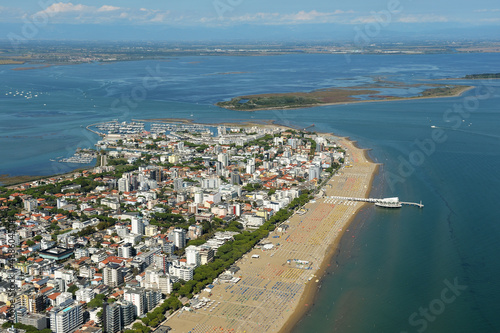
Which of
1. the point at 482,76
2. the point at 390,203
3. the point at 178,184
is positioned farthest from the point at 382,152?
the point at 482,76

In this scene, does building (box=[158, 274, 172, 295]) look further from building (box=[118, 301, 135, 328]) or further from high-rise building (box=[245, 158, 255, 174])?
high-rise building (box=[245, 158, 255, 174])

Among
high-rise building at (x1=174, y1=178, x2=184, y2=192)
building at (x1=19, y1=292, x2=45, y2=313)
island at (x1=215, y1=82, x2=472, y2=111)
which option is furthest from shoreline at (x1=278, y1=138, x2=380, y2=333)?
island at (x1=215, y1=82, x2=472, y2=111)

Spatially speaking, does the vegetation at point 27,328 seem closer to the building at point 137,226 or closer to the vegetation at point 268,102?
the building at point 137,226

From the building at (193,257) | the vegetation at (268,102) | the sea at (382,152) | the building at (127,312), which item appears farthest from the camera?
the vegetation at (268,102)

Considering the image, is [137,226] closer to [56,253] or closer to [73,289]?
[56,253]

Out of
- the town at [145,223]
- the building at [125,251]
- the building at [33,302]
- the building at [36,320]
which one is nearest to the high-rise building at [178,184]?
the town at [145,223]

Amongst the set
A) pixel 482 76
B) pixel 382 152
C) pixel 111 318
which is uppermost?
pixel 482 76

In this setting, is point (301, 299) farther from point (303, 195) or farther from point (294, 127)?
point (294, 127)
